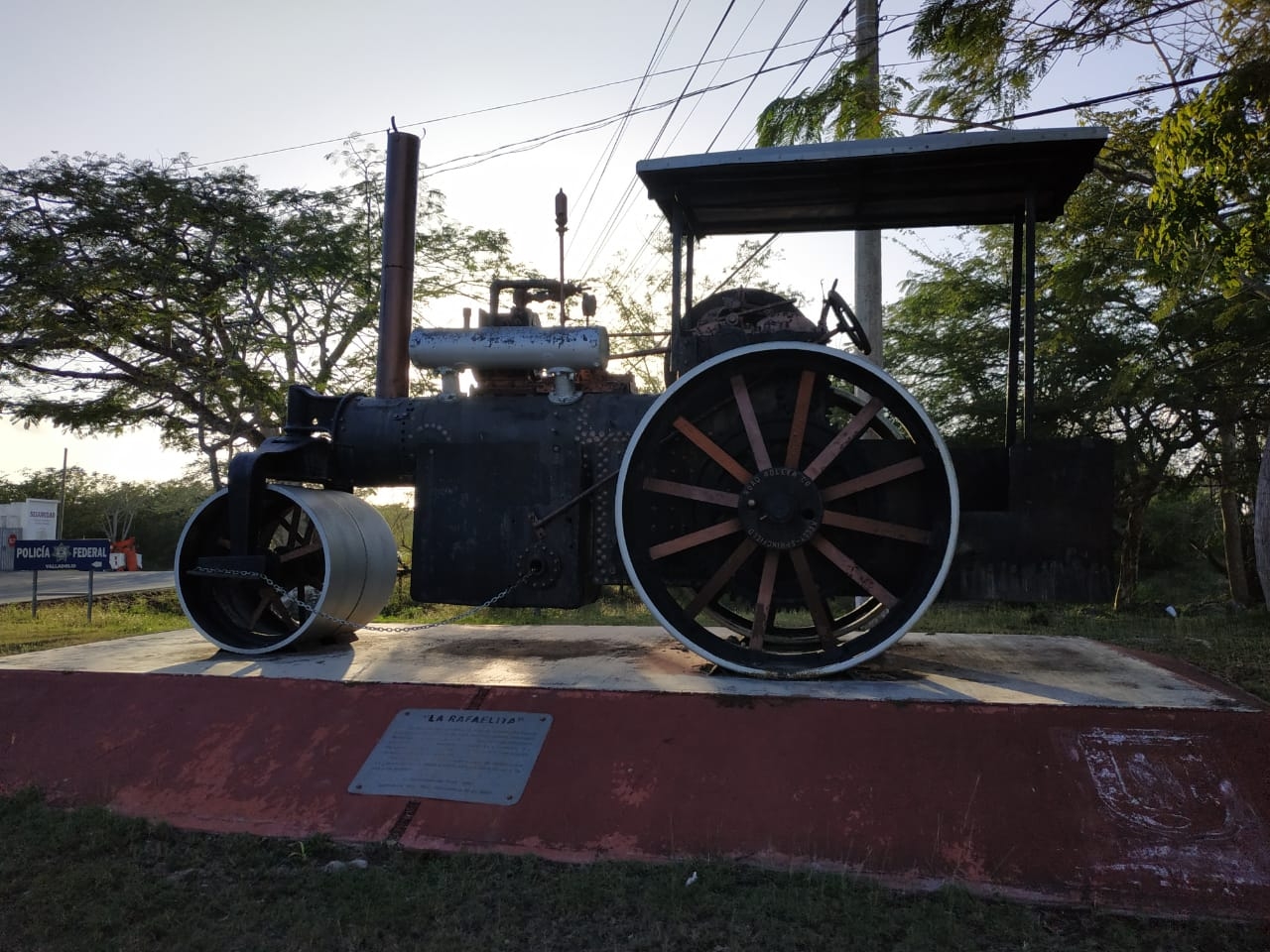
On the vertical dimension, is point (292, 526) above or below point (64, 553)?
above

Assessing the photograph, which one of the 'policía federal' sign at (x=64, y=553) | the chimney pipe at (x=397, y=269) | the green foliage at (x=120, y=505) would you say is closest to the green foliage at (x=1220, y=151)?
the chimney pipe at (x=397, y=269)

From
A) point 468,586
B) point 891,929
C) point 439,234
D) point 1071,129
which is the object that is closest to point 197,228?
point 439,234

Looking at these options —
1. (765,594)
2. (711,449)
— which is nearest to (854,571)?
(765,594)

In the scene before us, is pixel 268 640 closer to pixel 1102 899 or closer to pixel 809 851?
pixel 809 851

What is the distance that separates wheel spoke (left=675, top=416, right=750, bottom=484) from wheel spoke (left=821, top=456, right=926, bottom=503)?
16.6 inches

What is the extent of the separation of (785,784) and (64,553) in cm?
1088

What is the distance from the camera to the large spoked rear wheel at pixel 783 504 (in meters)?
4.60

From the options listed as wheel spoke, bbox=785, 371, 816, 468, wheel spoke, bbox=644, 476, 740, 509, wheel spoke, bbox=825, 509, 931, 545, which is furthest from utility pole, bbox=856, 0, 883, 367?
wheel spoke, bbox=644, 476, 740, 509

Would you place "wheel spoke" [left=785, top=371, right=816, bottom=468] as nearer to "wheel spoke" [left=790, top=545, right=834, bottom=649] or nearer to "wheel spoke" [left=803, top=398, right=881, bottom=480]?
"wheel spoke" [left=803, top=398, right=881, bottom=480]

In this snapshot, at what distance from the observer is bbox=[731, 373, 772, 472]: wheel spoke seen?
4684mm

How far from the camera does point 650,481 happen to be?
483 cm

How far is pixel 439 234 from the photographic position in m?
19.9

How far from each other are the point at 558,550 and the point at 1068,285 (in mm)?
10010

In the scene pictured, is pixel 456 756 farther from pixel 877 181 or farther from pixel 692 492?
pixel 877 181
